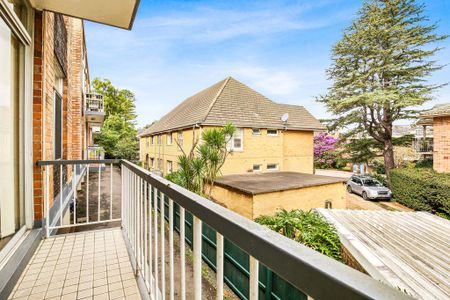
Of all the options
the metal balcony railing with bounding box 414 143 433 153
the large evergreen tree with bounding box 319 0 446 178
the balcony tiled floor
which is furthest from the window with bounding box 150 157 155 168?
the metal balcony railing with bounding box 414 143 433 153

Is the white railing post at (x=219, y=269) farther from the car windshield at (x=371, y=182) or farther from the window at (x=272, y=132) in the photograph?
the car windshield at (x=371, y=182)

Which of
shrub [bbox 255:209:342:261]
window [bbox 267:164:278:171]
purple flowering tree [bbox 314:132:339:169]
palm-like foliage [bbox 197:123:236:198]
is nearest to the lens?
shrub [bbox 255:209:342:261]

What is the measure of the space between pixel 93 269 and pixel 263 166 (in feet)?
38.7

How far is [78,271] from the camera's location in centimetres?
234

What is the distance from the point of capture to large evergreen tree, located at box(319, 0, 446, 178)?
567 inches

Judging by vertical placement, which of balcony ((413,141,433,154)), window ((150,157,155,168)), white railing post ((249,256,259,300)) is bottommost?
window ((150,157,155,168))

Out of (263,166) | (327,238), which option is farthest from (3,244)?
(263,166)

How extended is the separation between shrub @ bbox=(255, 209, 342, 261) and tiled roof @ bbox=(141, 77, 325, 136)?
24.5 feet

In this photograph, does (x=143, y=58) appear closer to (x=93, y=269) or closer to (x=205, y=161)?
(x=205, y=161)

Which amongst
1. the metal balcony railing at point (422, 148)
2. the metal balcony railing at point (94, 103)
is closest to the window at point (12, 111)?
the metal balcony railing at point (94, 103)

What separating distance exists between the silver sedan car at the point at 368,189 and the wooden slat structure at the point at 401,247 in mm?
6978

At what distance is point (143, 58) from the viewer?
1472 centimetres

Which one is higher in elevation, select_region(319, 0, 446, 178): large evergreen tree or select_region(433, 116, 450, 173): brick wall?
select_region(319, 0, 446, 178): large evergreen tree

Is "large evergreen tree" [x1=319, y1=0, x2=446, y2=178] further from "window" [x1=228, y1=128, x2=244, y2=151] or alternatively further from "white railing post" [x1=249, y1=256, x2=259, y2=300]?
"white railing post" [x1=249, y1=256, x2=259, y2=300]
